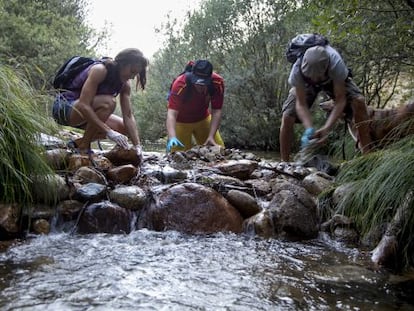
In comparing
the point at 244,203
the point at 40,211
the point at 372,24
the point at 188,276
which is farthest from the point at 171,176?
the point at 372,24

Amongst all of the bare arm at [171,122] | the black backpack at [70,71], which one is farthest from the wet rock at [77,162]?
the bare arm at [171,122]

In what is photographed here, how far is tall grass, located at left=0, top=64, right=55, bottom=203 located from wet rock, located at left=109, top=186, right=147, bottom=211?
1.86 ft

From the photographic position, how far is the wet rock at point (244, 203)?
334 centimetres

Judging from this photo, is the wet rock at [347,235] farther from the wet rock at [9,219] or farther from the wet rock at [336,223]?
the wet rock at [9,219]

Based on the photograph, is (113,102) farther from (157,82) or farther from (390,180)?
(157,82)

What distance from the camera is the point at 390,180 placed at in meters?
2.69

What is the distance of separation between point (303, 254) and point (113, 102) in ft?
8.29

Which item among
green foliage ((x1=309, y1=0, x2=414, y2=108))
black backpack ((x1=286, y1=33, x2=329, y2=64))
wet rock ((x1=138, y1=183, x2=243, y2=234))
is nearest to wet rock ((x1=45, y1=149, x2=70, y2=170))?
wet rock ((x1=138, y1=183, x2=243, y2=234))

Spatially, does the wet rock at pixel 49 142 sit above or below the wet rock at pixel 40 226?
above

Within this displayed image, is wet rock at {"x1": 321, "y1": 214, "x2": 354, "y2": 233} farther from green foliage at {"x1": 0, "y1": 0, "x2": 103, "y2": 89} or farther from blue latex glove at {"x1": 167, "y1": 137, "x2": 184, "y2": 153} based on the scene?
green foliage at {"x1": 0, "y1": 0, "x2": 103, "y2": 89}

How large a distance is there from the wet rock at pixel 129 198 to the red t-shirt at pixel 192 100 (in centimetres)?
204

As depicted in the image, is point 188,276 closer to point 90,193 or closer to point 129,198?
point 129,198

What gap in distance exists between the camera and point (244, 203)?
335cm

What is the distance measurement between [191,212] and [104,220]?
649mm
